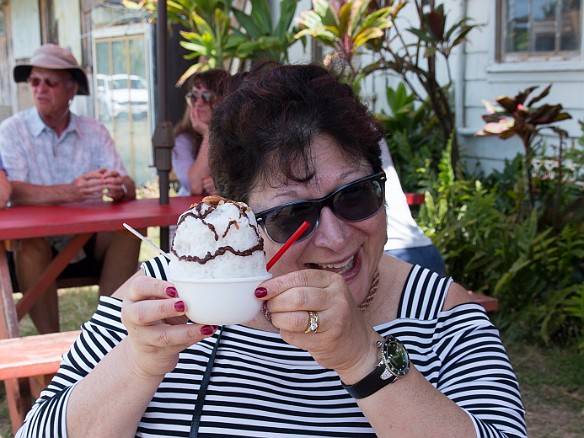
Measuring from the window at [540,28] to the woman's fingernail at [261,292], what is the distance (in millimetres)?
4650

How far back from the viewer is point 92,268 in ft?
15.1

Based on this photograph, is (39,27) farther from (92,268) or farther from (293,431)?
(293,431)

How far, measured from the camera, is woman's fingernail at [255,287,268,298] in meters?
1.22

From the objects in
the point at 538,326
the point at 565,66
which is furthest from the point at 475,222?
the point at 565,66

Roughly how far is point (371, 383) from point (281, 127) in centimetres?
59

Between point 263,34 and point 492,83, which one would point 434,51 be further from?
point 263,34

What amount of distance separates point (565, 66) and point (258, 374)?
14.0 ft

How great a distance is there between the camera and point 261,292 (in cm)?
122

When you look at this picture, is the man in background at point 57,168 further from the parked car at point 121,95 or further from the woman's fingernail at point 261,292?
the parked car at point 121,95

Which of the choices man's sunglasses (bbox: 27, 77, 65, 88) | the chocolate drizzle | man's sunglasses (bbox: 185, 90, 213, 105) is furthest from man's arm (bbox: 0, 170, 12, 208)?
the chocolate drizzle

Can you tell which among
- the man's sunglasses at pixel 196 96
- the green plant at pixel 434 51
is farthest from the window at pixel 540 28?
the man's sunglasses at pixel 196 96

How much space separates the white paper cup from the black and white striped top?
490 mm

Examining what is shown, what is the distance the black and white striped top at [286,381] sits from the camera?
1601 millimetres

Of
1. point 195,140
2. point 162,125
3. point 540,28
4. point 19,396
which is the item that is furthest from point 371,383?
point 540,28
